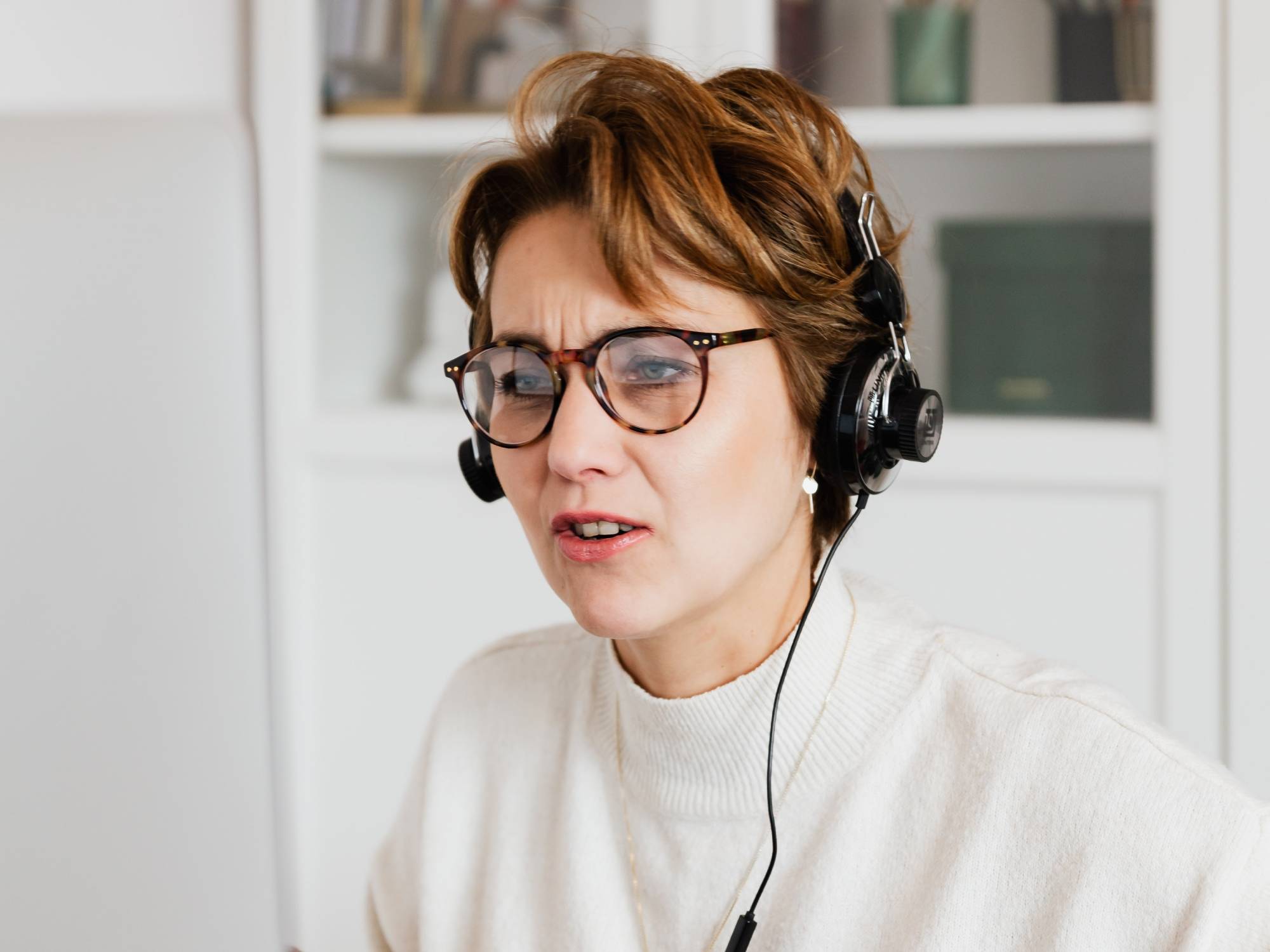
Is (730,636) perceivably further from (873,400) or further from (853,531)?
(853,531)

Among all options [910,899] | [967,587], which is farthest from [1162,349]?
[910,899]

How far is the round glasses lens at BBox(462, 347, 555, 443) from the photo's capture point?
908 mm

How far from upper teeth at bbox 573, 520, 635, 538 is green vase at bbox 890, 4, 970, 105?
1.18 m

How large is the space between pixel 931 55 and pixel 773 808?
4.20 feet

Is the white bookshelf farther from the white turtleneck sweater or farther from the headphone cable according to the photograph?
the headphone cable

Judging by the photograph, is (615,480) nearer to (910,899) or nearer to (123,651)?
(910,899)

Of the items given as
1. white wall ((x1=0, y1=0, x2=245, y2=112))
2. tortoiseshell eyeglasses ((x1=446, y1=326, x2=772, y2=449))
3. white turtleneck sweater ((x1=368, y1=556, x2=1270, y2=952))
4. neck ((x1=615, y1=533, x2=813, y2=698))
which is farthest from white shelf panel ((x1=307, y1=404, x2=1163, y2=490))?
white wall ((x1=0, y1=0, x2=245, y2=112))

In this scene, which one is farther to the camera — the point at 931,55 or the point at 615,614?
the point at 931,55

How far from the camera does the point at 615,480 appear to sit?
876 millimetres

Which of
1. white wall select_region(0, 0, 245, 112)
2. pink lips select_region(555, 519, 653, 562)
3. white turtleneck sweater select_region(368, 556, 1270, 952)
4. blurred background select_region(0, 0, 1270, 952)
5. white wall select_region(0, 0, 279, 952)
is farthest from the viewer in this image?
white wall select_region(0, 0, 245, 112)

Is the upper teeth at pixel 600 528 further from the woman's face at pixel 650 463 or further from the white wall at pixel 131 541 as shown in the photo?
the white wall at pixel 131 541

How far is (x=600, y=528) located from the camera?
89cm

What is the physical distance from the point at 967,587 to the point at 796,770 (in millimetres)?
921

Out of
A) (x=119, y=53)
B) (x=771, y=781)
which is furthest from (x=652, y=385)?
(x=119, y=53)
